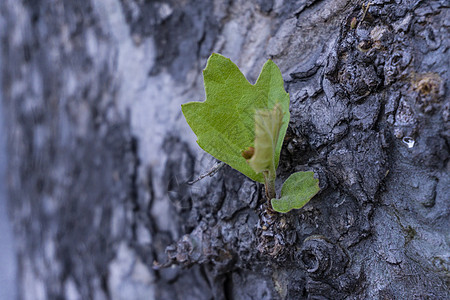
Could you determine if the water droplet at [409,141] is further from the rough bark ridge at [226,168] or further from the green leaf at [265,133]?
the green leaf at [265,133]

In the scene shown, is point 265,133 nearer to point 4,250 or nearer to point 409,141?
point 409,141

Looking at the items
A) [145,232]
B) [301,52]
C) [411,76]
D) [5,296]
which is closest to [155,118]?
[145,232]

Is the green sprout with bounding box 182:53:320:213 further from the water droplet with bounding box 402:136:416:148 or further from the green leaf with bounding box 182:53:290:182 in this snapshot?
the water droplet with bounding box 402:136:416:148

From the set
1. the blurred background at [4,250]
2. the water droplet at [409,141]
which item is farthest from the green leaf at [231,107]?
the blurred background at [4,250]

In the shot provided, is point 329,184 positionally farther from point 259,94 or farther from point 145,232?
point 145,232

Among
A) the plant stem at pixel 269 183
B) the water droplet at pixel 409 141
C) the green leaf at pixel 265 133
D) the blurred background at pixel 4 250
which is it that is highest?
the green leaf at pixel 265 133

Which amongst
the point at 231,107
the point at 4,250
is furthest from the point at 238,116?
the point at 4,250

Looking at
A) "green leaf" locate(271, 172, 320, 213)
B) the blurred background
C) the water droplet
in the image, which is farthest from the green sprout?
the blurred background
